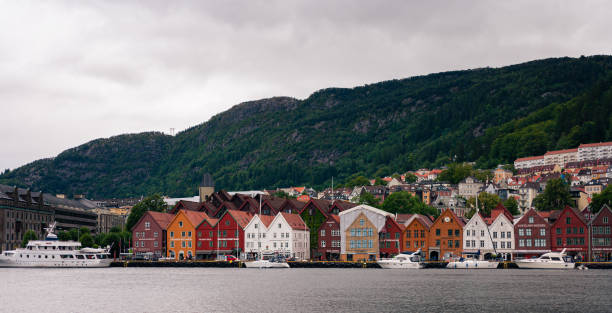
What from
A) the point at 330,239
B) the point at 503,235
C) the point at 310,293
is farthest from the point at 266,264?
the point at 310,293

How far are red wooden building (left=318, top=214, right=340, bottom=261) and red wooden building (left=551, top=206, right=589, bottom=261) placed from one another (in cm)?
3848

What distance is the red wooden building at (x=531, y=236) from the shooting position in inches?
5295

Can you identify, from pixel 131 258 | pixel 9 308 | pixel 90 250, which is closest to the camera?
pixel 9 308

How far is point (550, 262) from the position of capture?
120 metres

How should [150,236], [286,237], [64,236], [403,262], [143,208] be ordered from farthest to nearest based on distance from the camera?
1. [143,208]
2. [64,236]
3. [150,236]
4. [286,237]
5. [403,262]

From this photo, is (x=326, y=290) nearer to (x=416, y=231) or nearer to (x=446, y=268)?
(x=446, y=268)

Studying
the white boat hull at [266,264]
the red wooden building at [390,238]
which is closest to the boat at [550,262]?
the red wooden building at [390,238]

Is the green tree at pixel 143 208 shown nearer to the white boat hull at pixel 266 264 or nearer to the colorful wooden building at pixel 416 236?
the white boat hull at pixel 266 264

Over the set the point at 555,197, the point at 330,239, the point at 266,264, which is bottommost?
the point at 266,264

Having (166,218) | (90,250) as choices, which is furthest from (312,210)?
(90,250)

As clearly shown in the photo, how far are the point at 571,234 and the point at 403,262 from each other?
101 feet

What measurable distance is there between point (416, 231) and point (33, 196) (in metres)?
102

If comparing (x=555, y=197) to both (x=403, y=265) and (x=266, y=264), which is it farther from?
(x=266, y=264)

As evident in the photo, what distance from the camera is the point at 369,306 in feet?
205
